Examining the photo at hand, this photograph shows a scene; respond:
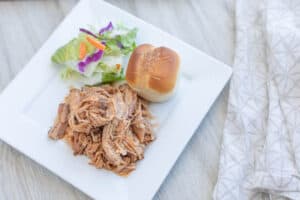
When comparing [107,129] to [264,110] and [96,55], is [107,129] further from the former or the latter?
[264,110]

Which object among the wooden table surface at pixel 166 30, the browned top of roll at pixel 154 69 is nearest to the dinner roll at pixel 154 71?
the browned top of roll at pixel 154 69

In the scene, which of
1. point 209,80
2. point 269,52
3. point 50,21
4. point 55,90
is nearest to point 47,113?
point 55,90

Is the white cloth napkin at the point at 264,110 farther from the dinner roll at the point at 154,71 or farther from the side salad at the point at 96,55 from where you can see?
the side salad at the point at 96,55

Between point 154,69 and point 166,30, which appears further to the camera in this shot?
point 166,30

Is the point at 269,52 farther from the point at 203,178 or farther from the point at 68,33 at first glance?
the point at 68,33

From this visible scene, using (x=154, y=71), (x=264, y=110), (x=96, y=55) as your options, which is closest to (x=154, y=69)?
(x=154, y=71)

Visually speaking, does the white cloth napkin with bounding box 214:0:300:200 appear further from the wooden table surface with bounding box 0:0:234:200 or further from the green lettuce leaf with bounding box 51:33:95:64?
the green lettuce leaf with bounding box 51:33:95:64
